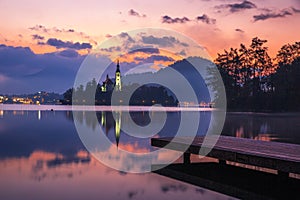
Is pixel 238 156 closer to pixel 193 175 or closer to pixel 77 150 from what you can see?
pixel 193 175

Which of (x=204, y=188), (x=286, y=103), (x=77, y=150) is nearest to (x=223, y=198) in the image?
(x=204, y=188)

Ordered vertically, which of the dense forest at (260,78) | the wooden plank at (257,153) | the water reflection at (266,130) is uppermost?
the dense forest at (260,78)

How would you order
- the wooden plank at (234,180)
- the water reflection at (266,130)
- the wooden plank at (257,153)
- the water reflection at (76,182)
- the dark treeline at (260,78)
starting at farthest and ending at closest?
the dark treeline at (260,78), the water reflection at (266,130), the water reflection at (76,182), the wooden plank at (234,180), the wooden plank at (257,153)

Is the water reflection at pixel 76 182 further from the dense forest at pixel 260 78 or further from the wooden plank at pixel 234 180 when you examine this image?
the dense forest at pixel 260 78

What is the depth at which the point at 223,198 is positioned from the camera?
24.6ft

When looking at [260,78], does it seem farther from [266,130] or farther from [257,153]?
[257,153]

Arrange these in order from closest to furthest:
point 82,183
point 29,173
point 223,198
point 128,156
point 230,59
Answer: point 223,198, point 82,183, point 29,173, point 128,156, point 230,59

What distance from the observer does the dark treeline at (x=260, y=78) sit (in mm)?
60938

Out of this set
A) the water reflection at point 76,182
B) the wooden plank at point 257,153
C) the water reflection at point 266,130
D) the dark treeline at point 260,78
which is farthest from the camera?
the dark treeline at point 260,78

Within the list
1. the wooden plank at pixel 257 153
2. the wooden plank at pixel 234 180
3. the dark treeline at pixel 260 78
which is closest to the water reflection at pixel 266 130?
the wooden plank at pixel 234 180

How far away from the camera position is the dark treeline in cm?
6094

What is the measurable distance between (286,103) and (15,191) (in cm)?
5797

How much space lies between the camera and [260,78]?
79.4 metres

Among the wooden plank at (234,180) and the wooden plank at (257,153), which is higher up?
the wooden plank at (257,153)
